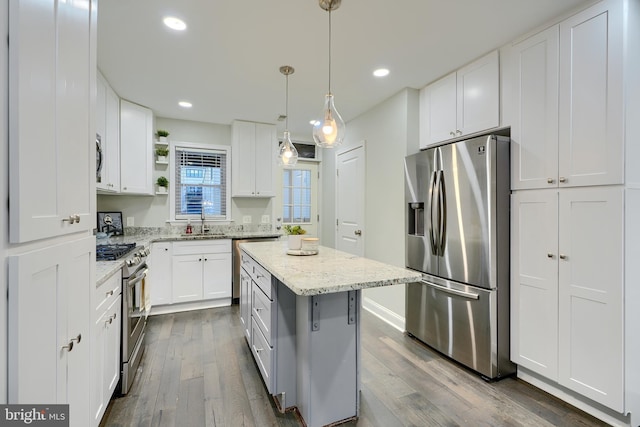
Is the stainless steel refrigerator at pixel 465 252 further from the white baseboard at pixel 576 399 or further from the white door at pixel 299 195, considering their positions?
the white door at pixel 299 195

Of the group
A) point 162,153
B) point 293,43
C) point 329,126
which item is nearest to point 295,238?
point 329,126

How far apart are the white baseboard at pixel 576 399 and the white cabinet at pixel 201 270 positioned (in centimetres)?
332

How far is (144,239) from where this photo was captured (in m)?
3.54

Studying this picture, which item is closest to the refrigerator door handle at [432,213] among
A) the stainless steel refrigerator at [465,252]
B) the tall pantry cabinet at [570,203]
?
the stainless steel refrigerator at [465,252]

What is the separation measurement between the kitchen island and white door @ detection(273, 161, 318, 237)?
10.4 ft

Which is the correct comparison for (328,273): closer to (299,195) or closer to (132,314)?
(132,314)

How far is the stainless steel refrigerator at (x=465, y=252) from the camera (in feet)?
7.36

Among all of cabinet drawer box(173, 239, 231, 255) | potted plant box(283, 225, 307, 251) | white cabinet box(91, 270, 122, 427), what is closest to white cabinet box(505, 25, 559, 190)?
potted plant box(283, 225, 307, 251)

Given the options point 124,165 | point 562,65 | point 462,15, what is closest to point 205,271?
point 124,165

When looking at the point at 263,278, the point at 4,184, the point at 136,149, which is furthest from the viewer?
the point at 136,149

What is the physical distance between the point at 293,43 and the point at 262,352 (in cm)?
233

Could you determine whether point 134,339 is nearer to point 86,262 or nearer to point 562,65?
point 86,262

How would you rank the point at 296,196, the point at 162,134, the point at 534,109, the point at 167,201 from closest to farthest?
the point at 534,109 → the point at 162,134 → the point at 167,201 → the point at 296,196

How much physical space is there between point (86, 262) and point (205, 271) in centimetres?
271
